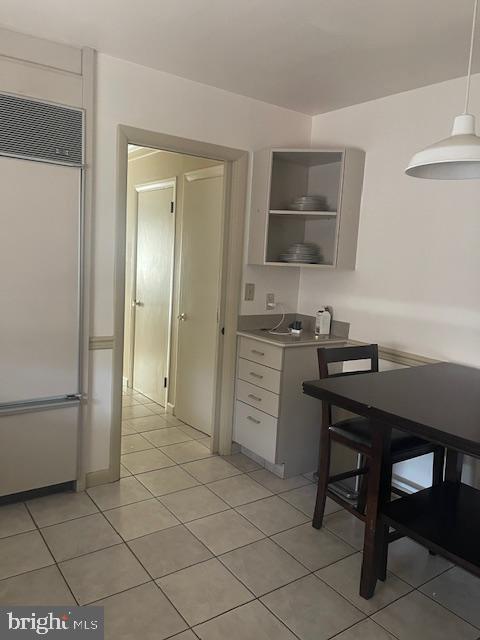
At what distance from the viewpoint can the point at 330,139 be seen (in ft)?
11.3

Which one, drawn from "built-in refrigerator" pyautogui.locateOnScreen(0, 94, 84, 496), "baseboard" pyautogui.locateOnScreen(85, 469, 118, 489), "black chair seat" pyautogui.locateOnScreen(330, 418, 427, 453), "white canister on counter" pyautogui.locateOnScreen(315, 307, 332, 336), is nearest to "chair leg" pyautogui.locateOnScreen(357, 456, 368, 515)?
"black chair seat" pyautogui.locateOnScreen(330, 418, 427, 453)

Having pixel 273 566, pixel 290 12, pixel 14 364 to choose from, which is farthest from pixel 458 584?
pixel 290 12

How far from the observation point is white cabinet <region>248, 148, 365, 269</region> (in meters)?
3.18

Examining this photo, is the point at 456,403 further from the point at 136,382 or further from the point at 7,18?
the point at 136,382

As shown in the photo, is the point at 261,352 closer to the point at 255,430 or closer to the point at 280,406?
the point at 280,406

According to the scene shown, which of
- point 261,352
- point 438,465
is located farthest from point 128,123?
point 438,465

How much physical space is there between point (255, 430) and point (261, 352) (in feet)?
1.72

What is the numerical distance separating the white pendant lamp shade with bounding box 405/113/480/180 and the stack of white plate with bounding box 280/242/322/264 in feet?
4.58

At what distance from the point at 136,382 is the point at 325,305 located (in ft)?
7.45

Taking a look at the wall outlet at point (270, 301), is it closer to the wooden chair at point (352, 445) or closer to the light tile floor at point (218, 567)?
the wooden chair at point (352, 445)

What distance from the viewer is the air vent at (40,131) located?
2377 mm

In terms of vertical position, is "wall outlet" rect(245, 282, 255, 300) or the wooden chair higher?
"wall outlet" rect(245, 282, 255, 300)

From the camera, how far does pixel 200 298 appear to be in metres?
3.79
